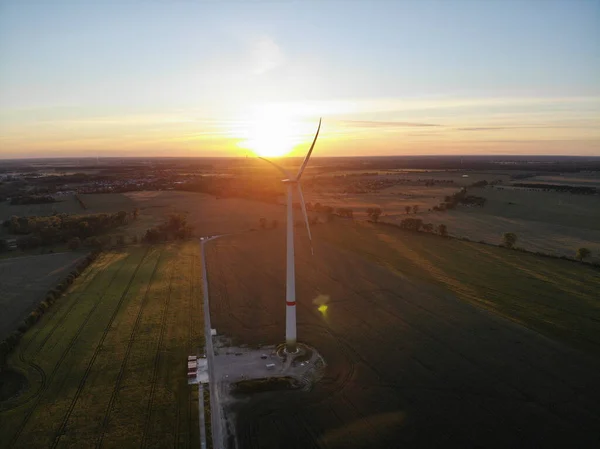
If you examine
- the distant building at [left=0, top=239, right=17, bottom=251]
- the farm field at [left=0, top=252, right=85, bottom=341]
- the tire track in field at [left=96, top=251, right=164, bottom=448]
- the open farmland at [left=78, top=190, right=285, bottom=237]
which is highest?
the open farmland at [left=78, top=190, right=285, bottom=237]

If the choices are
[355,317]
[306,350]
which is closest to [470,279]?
[355,317]

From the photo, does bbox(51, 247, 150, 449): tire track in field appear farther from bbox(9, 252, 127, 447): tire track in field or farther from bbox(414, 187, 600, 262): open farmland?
bbox(414, 187, 600, 262): open farmland

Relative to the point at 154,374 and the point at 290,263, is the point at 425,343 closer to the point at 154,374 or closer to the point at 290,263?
the point at 290,263

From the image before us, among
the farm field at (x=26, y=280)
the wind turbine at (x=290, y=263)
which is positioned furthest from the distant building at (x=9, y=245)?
the wind turbine at (x=290, y=263)

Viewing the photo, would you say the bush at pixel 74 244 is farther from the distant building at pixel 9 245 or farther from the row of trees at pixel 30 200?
the row of trees at pixel 30 200

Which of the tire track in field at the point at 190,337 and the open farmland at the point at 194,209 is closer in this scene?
the tire track in field at the point at 190,337

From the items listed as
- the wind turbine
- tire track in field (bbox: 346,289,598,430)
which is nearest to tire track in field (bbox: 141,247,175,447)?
the wind turbine

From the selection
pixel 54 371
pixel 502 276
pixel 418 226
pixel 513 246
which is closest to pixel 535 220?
pixel 513 246
